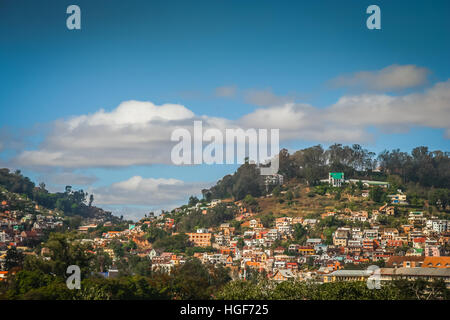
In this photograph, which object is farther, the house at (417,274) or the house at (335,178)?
the house at (335,178)

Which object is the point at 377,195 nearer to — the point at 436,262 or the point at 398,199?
the point at 398,199

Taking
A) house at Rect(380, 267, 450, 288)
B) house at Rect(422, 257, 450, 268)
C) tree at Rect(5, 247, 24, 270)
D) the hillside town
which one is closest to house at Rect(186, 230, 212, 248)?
the hillside town

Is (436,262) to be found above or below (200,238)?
below

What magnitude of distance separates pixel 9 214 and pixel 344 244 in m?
46.6

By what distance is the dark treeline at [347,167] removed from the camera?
84.8 meters

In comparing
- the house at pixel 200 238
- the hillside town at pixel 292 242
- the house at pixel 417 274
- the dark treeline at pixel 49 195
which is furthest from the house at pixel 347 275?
the dark treeline at pixel 49 195

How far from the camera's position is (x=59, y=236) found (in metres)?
36.7

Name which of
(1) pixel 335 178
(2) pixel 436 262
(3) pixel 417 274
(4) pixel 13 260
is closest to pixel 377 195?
(1) pixel 335 178

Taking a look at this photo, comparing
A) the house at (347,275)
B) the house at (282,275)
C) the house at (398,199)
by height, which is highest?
the house at (398,199)

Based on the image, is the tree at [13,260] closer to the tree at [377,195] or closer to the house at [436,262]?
the house at [436,262]

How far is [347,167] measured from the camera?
87250mm

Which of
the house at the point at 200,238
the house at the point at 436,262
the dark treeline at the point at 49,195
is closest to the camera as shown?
the house at the point at 436,262
